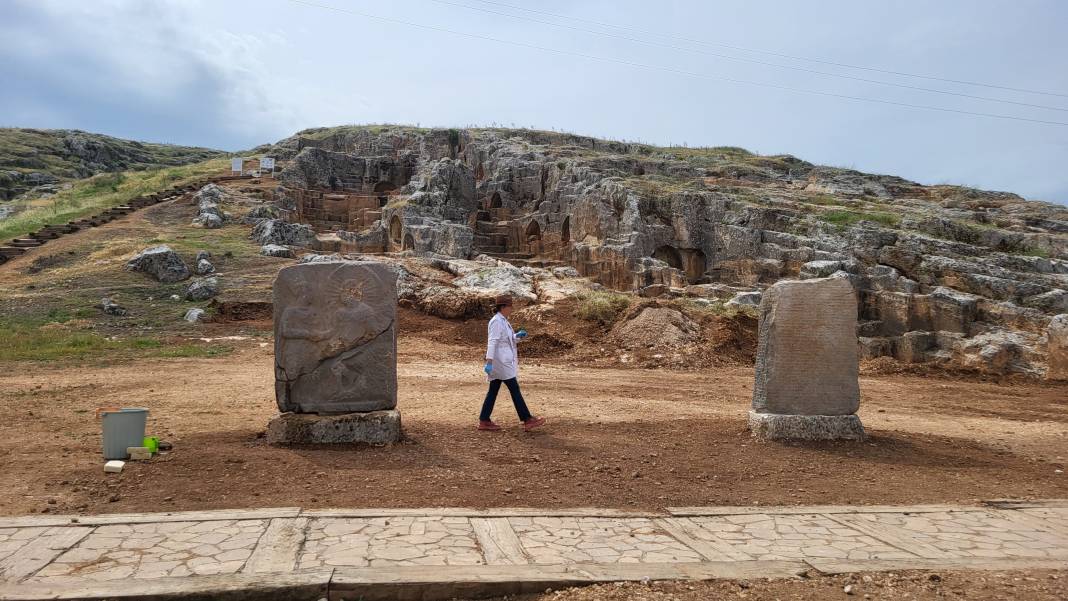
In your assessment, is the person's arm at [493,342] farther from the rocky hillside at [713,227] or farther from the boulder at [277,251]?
the boulder at [277,251]

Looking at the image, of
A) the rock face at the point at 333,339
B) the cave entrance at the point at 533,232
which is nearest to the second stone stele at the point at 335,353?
the rock face at the point at 333,339

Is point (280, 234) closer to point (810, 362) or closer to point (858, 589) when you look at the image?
point (810, 362)

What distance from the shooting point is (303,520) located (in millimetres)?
5020

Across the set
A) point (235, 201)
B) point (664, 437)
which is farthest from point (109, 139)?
point (664, 437)

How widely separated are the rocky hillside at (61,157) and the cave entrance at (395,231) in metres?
35.5

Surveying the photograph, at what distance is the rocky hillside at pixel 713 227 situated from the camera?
20828 millimetres

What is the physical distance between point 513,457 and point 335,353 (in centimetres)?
235

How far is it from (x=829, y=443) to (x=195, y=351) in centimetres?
1446

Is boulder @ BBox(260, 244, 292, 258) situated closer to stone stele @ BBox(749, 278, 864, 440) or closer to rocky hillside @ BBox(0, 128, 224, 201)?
stone stele @ BBox(749, 278, 864, 440)

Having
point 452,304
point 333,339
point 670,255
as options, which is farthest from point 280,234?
point 333,339

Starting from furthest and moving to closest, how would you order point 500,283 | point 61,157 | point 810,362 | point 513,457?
point 61,157, point 500,283, point 810,362, point 513,457

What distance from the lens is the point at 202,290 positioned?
70.8ft

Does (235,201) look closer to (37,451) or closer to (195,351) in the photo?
(195,351)

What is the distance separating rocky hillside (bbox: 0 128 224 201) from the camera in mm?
62375
